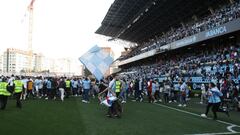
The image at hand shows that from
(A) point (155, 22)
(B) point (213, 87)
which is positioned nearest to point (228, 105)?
(B) point (213, 87)

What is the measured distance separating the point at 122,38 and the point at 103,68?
226 ft

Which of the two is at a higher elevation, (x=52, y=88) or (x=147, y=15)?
(x=147, y=15)

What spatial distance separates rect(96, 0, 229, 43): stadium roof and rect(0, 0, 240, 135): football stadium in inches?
5.3

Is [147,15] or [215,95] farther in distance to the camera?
[147,15]

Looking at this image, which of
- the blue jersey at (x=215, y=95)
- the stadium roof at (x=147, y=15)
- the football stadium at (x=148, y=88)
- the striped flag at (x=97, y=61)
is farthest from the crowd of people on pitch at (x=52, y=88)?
the stadium roof at (x=147, y=15)

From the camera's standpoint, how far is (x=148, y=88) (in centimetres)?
2709

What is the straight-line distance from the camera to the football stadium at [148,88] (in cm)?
1303

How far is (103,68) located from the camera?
2000 centimetres

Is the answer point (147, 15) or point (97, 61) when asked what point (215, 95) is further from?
point (147, 15)

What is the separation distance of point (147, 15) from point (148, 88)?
111ft

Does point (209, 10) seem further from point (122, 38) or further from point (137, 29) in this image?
point (122, 38)

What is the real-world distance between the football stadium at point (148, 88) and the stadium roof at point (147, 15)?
5.3 inches

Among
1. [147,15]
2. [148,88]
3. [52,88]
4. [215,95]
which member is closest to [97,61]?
[215,95]

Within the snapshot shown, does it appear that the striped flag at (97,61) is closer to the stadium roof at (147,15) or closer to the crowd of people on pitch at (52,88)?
the crowd of people on pitch at (52,88)
